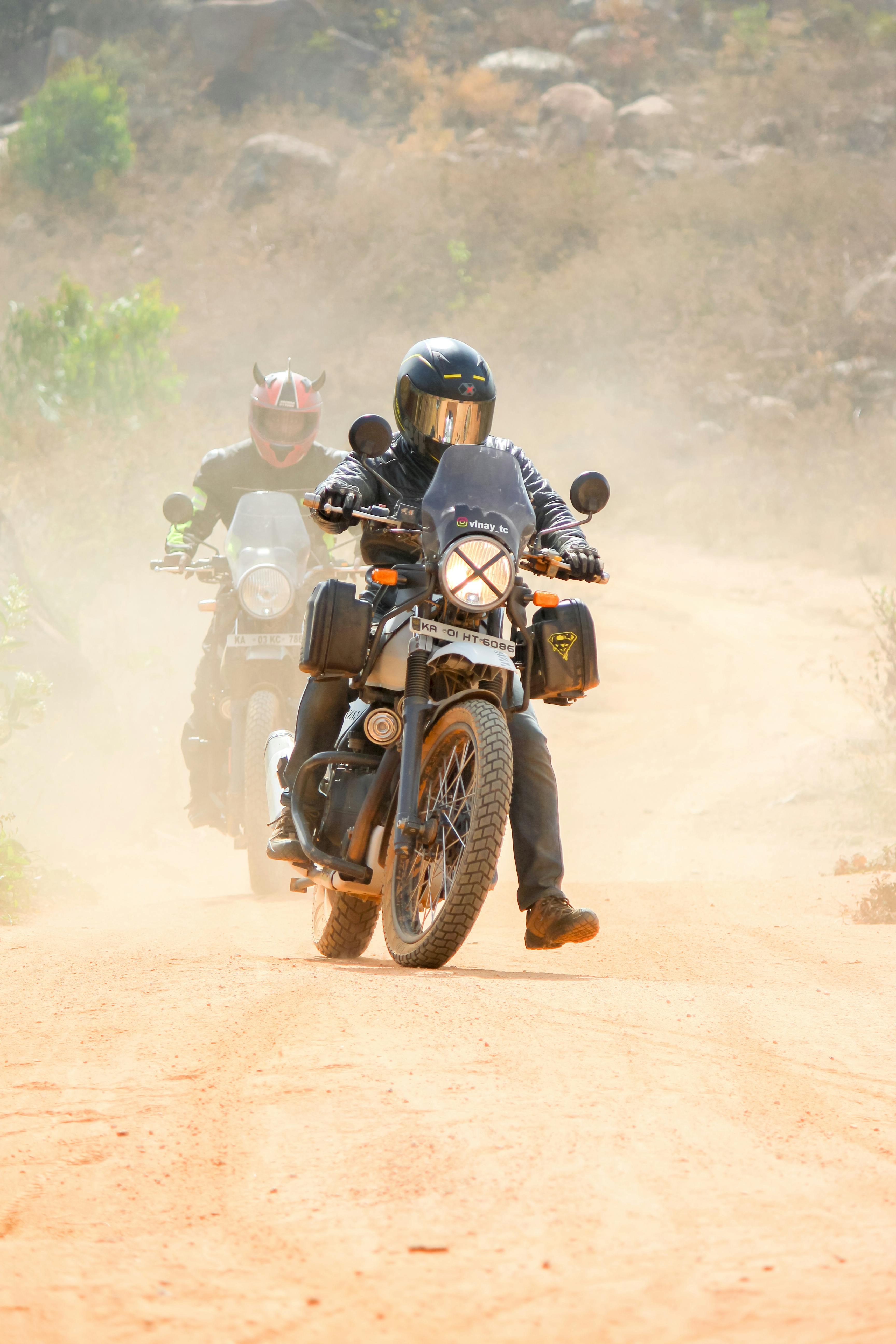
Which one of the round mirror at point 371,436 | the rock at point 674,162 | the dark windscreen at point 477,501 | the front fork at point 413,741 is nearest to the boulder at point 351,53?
the rock at point 674,162

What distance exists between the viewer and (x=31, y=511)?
16.1 m

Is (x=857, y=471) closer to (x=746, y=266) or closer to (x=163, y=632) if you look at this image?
(x=746, y=266)

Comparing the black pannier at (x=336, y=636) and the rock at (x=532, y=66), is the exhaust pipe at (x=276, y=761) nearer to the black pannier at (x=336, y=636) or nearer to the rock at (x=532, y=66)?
the black pannier at (x=336, y=636)

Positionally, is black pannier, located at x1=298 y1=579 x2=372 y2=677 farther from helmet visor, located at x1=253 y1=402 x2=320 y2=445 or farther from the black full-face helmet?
helmet visor, located at x1=253 y1=402 x2=320 y2=445

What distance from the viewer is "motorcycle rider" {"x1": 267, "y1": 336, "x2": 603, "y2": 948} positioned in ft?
14.7

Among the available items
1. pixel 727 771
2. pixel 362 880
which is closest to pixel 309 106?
pixel 727 771

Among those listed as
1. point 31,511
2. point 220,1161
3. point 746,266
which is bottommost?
point 220,1161

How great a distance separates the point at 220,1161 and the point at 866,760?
30.8 ft

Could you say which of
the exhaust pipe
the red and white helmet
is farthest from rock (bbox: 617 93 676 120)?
the exhaust pipe

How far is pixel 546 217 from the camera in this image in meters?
34.2

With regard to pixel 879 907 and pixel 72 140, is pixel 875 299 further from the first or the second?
pixel 72 140

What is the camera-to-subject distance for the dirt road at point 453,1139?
175 cm

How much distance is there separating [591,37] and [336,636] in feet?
150

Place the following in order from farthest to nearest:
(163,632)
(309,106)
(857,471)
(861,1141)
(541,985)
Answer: (309,106), (857,471), (163,632), (541,985), (861,1141)
